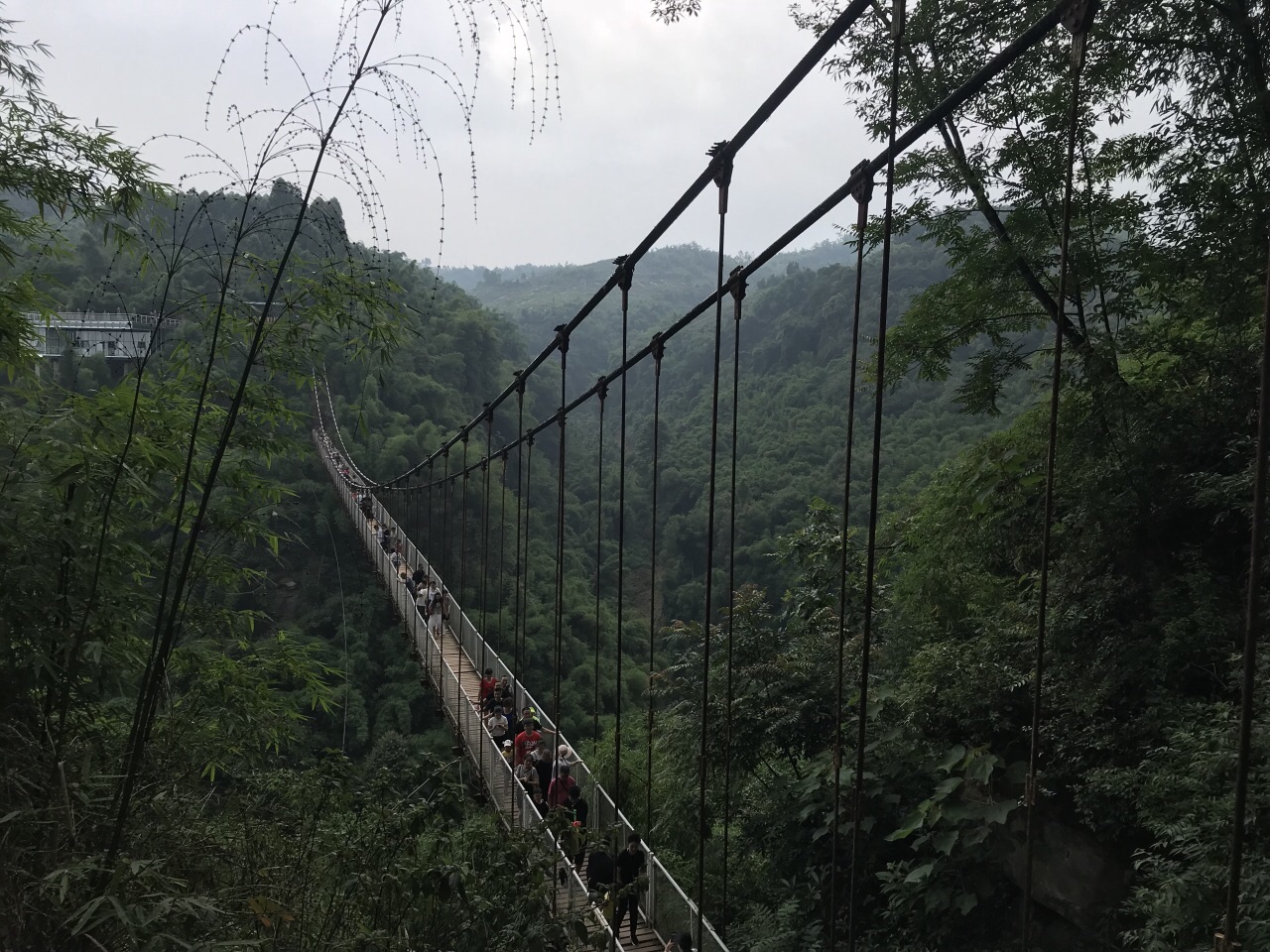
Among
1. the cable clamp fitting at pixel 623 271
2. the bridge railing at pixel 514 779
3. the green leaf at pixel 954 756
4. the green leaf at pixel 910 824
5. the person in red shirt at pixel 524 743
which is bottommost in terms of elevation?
the bridge railing at pixel 514 779

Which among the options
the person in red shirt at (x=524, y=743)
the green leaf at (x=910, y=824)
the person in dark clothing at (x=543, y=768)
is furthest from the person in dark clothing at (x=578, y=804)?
the green leaf at (x=910, y=824)

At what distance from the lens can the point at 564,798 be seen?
4016 mm

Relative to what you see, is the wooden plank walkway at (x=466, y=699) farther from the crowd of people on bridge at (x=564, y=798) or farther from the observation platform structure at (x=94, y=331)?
the observation platform structure at (x=94, y=331)

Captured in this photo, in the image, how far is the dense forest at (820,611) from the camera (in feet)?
5.35

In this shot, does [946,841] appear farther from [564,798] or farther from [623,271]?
[623,271]

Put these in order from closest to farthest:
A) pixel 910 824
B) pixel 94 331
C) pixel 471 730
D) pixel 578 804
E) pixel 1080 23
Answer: pixel 1080 23 → pixel 94 331 → pixel 910 824 → pixel 578 804 → pixel 471 730

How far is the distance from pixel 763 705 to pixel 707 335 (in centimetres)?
2864

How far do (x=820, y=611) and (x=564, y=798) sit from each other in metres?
2.54

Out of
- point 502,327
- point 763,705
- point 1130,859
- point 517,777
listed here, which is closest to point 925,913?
point 1130,859

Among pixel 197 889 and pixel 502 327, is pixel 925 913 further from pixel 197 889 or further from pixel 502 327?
pixel 502 327

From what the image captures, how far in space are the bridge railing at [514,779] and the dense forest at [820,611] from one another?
225mm

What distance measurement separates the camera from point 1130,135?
12.7 feet

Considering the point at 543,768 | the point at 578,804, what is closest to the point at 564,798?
the point at 578,804

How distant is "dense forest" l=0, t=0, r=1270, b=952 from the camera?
1.63 meters
